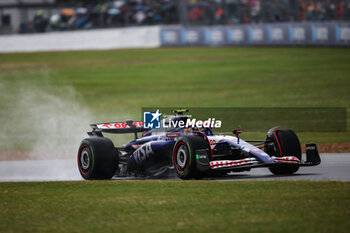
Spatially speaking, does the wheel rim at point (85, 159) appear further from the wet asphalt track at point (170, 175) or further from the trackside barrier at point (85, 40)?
the trackside barrier at point (85, 40)

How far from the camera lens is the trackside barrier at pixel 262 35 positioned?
1374 inches

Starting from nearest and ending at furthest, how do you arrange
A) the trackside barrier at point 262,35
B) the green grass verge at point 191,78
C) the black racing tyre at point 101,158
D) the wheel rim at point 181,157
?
→ the wheel rim at point 181,157 < the black racing tyre at point 101,158 < the green grass verge at point 191,78 < the trackside barrier at point 262,35

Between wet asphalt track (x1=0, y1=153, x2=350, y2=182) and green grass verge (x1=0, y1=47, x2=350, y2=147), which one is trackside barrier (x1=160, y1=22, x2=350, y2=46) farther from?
wet asphalt track (x1=0, y1=153, x2=350, y2=182)

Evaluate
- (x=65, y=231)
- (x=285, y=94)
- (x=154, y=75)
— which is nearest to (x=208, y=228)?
(x=65, y=231)

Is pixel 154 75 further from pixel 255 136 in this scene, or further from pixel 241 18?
pixel 255 136

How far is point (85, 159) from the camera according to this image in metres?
11.9

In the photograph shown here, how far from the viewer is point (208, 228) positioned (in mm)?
7094

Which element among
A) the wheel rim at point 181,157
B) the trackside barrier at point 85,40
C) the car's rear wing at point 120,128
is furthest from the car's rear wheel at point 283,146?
the trackside barrier at point 85,40

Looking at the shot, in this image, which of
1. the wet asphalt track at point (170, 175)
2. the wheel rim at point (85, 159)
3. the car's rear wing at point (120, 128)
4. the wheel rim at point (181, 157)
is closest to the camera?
the wheel rim at point (181, 157)

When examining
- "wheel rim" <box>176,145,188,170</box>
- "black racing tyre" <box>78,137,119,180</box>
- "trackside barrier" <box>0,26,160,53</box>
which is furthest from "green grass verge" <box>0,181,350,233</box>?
"trackside barrier" <box>0,26,160,53</box>

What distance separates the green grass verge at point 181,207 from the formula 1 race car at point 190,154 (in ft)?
1.40

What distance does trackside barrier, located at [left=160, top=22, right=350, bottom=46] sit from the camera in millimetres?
34906

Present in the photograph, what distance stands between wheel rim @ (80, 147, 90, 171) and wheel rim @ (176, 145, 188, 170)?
1.87 meters

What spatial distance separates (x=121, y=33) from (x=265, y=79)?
15813 mm
